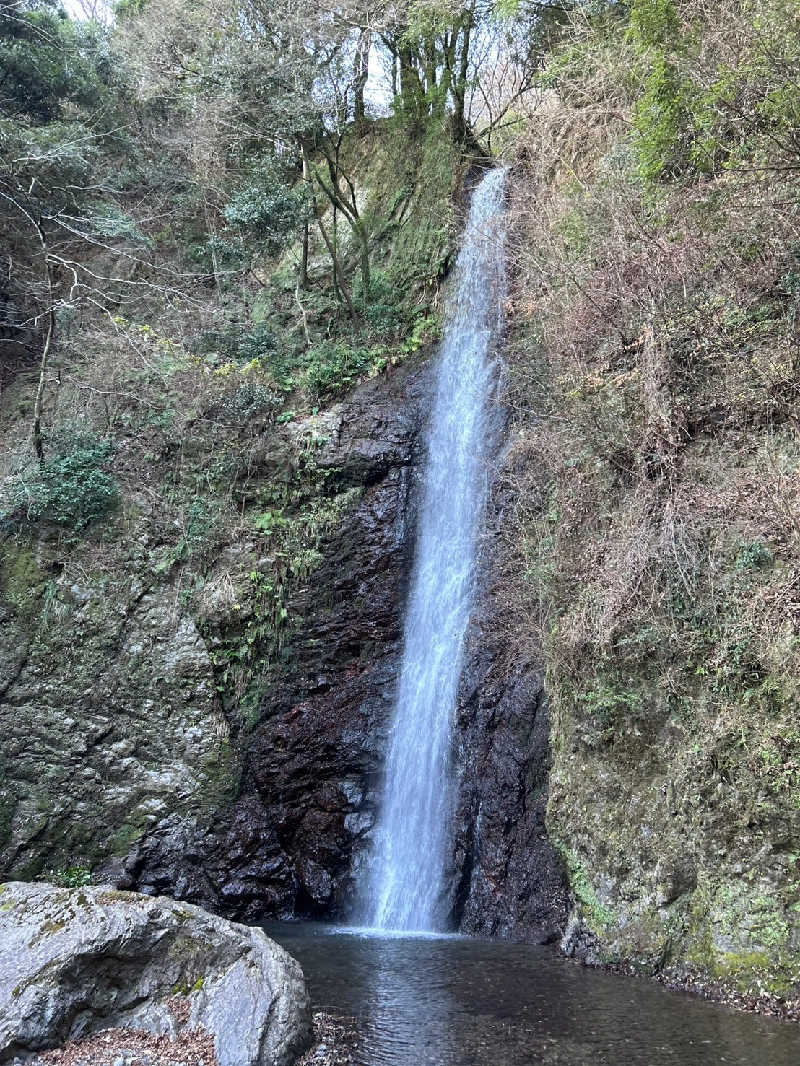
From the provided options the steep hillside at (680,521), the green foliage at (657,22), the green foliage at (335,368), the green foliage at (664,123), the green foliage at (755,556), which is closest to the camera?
the steep hillside at (680,521)

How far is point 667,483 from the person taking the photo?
7977 millimetres

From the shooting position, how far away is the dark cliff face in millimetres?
8664

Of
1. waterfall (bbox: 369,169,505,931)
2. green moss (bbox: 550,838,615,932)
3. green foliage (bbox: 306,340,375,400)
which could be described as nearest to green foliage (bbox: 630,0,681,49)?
waterfall (bbox: 369,169,505,931)

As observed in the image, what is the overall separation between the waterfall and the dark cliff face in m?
0.24

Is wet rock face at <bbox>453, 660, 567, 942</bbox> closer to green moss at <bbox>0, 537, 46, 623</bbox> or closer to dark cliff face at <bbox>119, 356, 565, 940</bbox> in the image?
dark cliff face at <bbox>119, 356, 565, 940</bbox>

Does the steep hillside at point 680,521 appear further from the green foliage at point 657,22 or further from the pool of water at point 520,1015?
the pool of water at point 520,1015

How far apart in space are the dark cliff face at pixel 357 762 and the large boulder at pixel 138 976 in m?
3.76

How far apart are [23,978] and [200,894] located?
5650 millimetres

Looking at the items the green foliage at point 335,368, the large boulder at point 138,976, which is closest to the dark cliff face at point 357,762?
the green foliage at point 335,368

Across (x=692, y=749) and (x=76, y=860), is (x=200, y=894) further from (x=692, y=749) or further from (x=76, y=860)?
(x=692, y=749)

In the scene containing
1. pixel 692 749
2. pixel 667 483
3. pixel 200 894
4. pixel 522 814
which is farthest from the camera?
pixel 200 894

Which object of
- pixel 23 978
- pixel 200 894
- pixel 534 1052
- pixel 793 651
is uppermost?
pixel 793 651

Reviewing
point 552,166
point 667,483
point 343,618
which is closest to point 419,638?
point 343,618

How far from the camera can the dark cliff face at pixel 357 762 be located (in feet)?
28.4
